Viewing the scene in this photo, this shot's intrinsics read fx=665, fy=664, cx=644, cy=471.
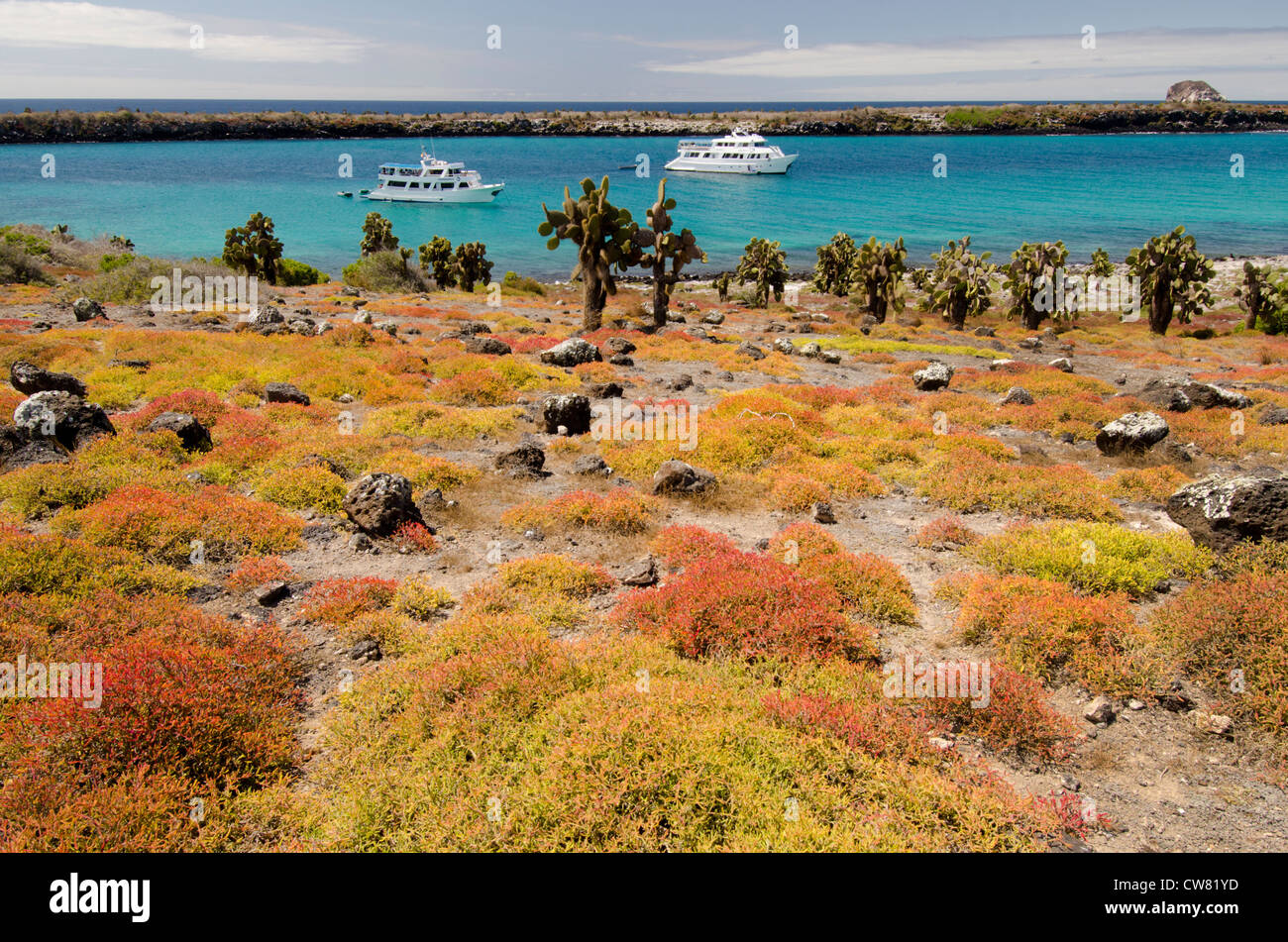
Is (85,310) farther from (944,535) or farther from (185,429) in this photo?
(944,535)

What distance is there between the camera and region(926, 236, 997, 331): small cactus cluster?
4906 cm

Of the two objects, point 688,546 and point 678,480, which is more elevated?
point 678,480

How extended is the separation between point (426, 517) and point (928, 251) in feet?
297

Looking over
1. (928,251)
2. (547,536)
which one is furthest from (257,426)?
(928,251)

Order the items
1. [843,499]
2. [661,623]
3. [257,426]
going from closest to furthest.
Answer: [661,623] → [843,499] → [257,426]

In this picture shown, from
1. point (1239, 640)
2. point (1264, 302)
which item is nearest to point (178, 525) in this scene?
point (1239, 640)

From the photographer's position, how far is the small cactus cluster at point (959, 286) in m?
49.1

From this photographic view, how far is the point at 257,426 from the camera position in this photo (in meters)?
17.0

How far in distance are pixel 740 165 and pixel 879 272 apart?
124989mm

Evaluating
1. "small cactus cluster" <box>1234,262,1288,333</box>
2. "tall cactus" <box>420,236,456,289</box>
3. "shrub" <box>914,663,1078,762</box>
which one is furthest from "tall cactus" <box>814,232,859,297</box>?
"shrub" <box>914,663,1078,762</box>

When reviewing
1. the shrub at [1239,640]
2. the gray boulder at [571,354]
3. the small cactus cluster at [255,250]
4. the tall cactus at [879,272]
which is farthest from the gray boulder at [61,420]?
the tall cactus at [879,272]

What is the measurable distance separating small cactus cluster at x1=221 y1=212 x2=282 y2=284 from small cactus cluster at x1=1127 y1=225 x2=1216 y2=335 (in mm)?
66671

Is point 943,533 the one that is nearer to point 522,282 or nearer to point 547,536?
point 547,536

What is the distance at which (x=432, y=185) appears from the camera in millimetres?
118000
